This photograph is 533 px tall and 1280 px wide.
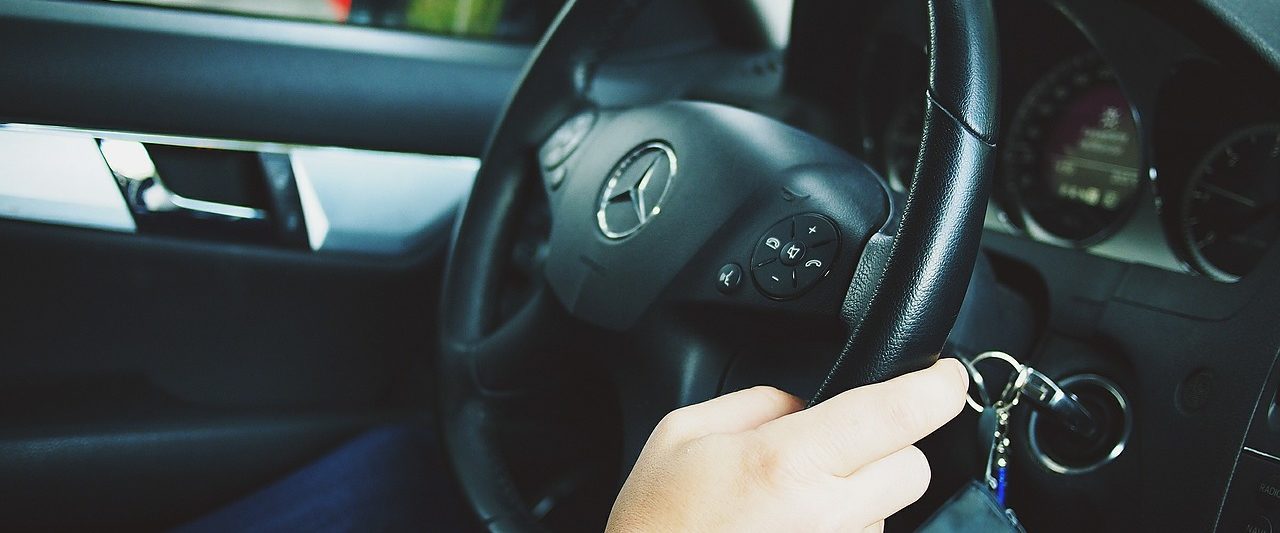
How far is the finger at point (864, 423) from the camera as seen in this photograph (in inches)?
20.6

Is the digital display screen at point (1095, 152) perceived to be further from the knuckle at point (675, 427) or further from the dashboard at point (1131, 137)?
the knuckle at point (675, 427)

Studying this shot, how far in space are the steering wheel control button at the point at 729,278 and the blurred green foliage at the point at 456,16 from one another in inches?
35.3

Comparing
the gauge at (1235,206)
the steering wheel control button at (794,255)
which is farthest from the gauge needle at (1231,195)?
the steering wheel control button at (794,255)

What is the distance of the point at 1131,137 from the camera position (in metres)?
1.10

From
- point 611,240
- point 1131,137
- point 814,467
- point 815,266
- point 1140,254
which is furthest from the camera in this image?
point 1131,137

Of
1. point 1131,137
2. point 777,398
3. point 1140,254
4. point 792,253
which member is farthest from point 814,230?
point 1131,137

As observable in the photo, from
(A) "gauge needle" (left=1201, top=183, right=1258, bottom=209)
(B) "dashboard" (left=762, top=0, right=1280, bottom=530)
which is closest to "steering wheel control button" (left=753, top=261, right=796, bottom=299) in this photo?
(B) "dashboard" (left=762, top=0, right=1280, bottom=530)

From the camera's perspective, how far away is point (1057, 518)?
0.89 meters

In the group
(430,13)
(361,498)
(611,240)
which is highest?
(611,240)

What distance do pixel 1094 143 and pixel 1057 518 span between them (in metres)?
0.47

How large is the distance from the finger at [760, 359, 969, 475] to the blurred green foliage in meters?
1.15

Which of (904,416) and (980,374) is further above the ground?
(904,416)

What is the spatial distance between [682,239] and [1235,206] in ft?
1.77

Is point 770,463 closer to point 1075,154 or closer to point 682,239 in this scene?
point 682,239
